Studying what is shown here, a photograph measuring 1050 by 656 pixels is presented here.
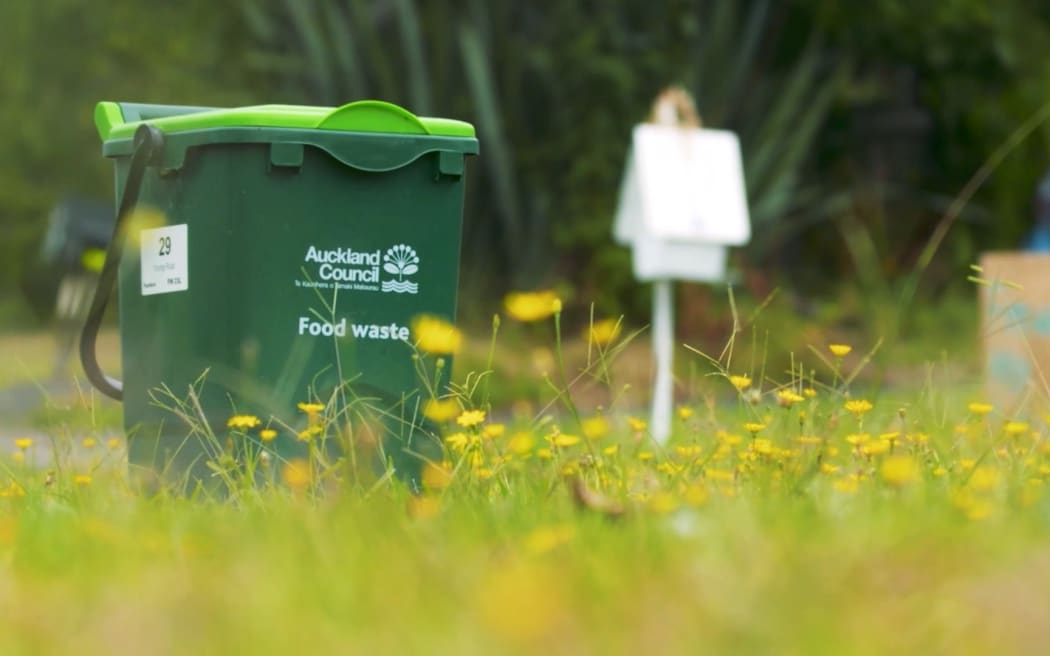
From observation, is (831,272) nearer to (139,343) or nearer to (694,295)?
(694,295)

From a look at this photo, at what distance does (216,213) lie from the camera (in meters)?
3.71

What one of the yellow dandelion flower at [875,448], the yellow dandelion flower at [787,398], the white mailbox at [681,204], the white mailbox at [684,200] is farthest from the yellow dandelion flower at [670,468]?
the white mailbox at [684,200]

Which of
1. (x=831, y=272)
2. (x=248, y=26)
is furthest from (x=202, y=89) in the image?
(x=831, y=272)

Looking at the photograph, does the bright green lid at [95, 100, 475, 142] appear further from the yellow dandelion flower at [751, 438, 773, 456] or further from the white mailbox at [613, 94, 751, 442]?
the white mailbox at [613, 94, 751, 442]

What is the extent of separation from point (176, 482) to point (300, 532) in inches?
57.7

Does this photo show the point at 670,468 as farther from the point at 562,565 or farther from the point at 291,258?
the point at 562,565

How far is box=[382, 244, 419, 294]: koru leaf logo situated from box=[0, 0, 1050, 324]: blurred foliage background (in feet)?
23.0

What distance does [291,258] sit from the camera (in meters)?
3.71

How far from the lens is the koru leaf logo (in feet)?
12.4

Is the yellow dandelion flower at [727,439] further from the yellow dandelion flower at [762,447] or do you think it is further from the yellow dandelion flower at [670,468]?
the yellow dandelion flower at [762,447]

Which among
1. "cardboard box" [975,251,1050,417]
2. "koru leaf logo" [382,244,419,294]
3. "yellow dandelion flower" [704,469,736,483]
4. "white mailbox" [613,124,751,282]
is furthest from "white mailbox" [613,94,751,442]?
"yellow dandelion flower" [704,469,736,483]

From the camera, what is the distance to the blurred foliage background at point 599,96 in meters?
11.8

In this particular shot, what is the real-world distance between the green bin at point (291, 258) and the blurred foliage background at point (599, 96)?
7034 mm

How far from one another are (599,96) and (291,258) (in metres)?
8.43
